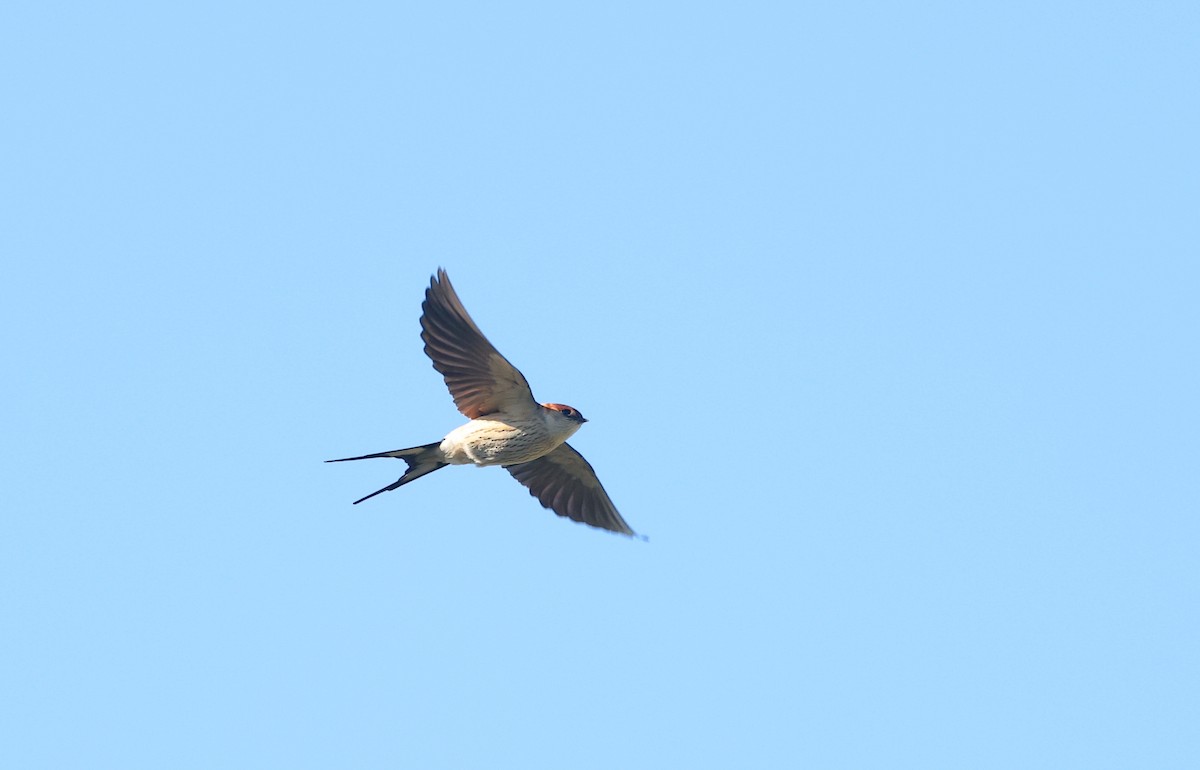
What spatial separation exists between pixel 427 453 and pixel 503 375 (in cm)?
115

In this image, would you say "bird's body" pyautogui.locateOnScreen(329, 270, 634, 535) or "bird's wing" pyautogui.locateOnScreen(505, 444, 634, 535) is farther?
"bird's wing" pyautogui.locateOnScreen(505, 444, 634, 535)

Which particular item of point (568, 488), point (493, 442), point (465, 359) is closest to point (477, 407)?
point (493, 442)

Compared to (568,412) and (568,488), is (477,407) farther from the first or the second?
(568,488)

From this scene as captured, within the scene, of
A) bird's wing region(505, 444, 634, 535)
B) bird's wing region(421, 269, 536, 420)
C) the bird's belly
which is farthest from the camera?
bird's wing region(505, 444, 634, 535)

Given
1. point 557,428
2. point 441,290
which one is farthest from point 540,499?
point 441,290

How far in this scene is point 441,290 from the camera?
527 inches

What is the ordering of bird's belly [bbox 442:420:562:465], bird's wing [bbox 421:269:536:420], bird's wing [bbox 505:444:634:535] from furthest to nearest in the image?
bird's wing [bbox 505:444:634:535] < bird's belly [bbox 442:420:562:465] < bird's wing [bbox 421:269:536:420]

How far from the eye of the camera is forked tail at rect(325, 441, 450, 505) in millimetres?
14055

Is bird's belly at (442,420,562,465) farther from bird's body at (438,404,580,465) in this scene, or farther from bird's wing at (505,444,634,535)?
bird's wing at (505,444,634,535)

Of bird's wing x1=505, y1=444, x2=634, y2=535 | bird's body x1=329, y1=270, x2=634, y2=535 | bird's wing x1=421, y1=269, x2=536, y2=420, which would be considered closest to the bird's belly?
bird's body x1=329, y1=270, x2=634, y2=535

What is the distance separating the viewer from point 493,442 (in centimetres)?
1383

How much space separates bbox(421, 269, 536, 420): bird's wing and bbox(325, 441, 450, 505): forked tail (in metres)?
0.50

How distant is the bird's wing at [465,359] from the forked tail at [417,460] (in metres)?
0.50

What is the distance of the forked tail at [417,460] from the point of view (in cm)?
1405
